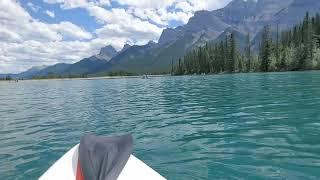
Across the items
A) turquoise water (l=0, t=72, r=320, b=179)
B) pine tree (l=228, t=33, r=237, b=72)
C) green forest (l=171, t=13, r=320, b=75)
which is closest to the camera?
turquoise water (l=0, t=72, r=320, b=179)

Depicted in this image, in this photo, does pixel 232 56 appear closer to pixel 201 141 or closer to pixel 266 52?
pixel 266 52

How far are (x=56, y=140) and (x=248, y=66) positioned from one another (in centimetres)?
16285

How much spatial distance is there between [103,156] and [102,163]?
0.22 meters

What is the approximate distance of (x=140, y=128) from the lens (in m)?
22.1

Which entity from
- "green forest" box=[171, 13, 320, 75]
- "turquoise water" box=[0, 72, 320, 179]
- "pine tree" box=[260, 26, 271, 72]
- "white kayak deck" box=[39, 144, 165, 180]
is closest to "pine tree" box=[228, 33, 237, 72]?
"green forest" box=[171, 13, 320, 75]

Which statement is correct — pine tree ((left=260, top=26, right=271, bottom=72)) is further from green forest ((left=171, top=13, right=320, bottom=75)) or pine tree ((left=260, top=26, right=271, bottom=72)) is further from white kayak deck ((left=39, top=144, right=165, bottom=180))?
white kayak deck ((left=39, top=144, right=165, bottom=180))

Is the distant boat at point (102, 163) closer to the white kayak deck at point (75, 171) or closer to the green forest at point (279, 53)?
the white kayak deck at point (75, 171)

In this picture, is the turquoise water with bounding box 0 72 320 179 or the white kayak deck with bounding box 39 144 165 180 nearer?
the white kayak deck with bounding box 39 144 165 180

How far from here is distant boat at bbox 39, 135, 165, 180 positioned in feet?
24.9

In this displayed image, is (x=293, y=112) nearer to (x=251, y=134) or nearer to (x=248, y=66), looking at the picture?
(x=251, y=134)

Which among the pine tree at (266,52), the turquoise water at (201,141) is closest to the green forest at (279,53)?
the pine tree at (266,52)

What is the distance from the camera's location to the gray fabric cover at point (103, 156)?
7473 millimetres

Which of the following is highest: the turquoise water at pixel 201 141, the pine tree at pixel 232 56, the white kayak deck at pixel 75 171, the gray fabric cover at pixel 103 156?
the pine tree at pixel 232 56

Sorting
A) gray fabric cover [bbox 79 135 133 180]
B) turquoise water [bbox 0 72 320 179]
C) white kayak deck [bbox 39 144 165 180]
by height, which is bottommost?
turquoise water [bbox 0 72 320 179]
